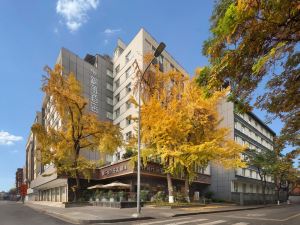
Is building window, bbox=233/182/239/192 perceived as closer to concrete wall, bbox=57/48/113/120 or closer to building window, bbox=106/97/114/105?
concrete wall, bbox=57/48/113/120

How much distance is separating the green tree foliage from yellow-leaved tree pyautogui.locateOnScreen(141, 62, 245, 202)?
54.0ft

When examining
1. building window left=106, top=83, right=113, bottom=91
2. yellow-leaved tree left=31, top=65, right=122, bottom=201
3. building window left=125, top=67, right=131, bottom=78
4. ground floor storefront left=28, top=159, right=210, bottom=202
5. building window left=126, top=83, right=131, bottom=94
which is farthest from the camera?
building window left=106, top=83, right=113, bottom=91

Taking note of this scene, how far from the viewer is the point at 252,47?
29.2 feet

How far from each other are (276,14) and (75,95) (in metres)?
26.8

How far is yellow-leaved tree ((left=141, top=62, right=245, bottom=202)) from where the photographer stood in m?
29.2

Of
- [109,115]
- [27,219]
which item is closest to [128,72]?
[109,115]

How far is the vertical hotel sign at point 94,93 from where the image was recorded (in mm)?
56675

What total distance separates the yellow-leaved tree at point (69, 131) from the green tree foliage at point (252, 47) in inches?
901

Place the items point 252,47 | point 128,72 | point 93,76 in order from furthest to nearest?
point 93,76 → point 128,72 → point 252,47

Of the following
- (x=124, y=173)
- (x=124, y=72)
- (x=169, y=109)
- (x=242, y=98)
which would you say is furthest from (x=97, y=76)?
(x=242, y=98)

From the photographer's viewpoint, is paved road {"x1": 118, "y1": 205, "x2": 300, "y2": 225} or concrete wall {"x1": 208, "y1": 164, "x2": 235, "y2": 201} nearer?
paved road {"x1": 118, "y1": 205, "x2": 300, "y2": 225}

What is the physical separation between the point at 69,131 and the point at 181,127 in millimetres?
11009

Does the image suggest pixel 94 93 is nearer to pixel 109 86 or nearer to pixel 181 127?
pixel 109 86

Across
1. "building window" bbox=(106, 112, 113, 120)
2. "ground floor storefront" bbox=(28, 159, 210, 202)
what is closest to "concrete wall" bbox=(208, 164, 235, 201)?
"ground floor storefront" bbox=(28, 159, 210, 202)
